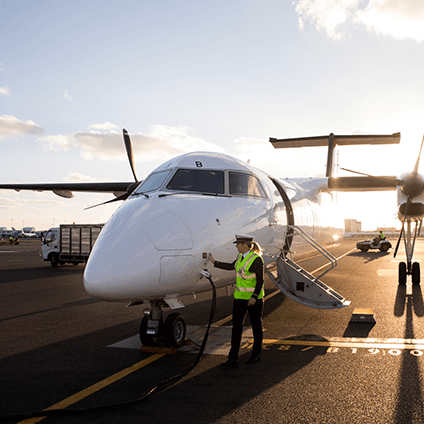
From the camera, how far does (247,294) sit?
571cm

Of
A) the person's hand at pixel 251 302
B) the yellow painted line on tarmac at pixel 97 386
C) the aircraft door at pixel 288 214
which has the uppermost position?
the aircraft door at pixel 288 214

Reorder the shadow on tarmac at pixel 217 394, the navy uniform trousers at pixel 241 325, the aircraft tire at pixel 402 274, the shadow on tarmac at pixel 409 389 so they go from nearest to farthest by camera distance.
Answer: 1. the shadow on tarmac at pixel 409 389
2. the shadow on tarmac at pixel 217 394
3. the navy uniform trousers at pixel 241 325
4. the aircraft tire at pixel 402 274

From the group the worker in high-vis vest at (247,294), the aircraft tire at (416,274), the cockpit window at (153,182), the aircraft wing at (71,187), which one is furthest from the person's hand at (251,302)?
the aircraft wing at (71,187)

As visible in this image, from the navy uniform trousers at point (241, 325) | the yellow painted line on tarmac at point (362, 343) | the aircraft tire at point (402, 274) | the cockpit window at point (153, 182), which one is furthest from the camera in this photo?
the aircraft tire at point (402, 274)

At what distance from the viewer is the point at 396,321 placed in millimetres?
8336

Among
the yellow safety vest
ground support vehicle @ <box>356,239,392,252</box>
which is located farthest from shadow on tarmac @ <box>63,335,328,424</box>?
ground support vehicle @ <box>356,239,392,252</box>

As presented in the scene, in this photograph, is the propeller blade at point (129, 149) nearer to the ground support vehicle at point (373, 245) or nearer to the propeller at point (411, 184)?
the propeller at point (411, 184)

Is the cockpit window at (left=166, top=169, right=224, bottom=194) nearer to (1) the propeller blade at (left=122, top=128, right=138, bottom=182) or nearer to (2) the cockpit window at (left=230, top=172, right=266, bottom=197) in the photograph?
(2) the cockpit window at (left=230, top=172, right=266, bottom=197)

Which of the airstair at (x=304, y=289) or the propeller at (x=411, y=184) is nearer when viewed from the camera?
the airstair at (x=304, y=289)

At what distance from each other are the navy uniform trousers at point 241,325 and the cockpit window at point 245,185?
2046mm

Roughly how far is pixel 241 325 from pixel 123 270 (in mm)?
1880

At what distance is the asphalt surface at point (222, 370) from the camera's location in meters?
4.12

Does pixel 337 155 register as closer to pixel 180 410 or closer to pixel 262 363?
pixel 262 363

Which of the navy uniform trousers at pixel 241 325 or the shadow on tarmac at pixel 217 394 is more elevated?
the navy uniform trousers at pixel 241 325
